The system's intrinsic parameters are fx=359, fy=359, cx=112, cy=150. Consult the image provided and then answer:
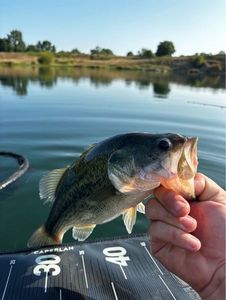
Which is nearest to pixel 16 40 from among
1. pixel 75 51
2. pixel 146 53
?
pixel 75 51

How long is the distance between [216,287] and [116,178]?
93cm

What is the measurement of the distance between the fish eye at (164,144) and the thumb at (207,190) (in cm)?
42

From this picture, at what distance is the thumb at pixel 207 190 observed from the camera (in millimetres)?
2275

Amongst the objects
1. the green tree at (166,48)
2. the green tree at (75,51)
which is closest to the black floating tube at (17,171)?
the green tree at (166,48)

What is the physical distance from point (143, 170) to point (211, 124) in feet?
32.3

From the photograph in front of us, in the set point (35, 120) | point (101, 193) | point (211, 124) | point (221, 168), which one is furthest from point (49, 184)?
point (211, 124)

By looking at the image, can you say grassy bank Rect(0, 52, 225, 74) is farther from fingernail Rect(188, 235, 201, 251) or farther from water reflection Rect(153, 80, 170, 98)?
fingernail Rect(188, 235, 201, 251)

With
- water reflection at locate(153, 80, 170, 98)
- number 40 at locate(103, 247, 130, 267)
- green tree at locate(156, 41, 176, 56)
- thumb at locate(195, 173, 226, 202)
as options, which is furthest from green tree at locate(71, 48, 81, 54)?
thumb at locate(195, 173, 226, 202)

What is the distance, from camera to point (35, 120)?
418 inches

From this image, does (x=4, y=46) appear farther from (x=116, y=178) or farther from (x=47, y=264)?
(x=116, y=178)

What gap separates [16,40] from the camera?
9275 centimetres

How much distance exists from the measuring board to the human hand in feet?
2.46

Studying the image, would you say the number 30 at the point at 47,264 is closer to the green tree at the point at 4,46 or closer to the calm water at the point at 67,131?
the calm water at the point at 67,131

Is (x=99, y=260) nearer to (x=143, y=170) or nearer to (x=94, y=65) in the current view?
(x=143, y=170)
